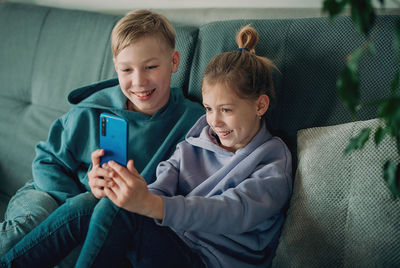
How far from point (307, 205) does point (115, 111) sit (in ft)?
2.50

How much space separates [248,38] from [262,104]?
0.21m

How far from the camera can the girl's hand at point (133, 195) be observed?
969 millimetres

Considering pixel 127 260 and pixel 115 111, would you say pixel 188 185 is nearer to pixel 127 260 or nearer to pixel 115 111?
pixel 127 260

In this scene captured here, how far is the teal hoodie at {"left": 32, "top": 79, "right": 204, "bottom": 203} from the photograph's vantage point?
1.40 metres

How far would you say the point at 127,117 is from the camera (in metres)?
1.43

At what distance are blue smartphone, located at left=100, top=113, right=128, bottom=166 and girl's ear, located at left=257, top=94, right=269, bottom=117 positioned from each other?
0.40 metres

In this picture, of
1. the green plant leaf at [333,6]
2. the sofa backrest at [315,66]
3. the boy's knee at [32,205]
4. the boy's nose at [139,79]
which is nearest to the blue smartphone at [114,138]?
the boy's nose at [139,79]

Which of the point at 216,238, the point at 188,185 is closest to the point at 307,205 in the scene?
the point at 216,238

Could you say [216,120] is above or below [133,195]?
above

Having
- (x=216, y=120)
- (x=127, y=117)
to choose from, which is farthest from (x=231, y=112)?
(x=127, y=117)

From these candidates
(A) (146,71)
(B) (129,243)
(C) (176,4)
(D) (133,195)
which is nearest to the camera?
(D) (133,195)

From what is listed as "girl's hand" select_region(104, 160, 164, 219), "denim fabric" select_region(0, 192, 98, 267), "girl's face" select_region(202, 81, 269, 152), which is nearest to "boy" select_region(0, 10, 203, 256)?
"denim fabric" select_region(0, 192, 98, 267)

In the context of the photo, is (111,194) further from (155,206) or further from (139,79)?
(139,79)

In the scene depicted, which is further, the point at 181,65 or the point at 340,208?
the point at 181,65
